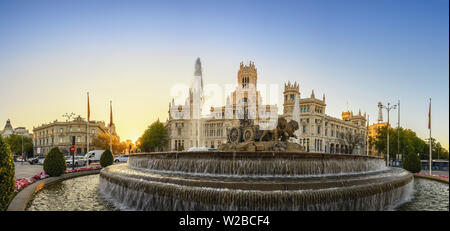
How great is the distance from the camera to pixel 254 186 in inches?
315

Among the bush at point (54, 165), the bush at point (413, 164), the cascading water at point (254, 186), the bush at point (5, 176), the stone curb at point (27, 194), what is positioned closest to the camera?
the bush at point (5, 176)

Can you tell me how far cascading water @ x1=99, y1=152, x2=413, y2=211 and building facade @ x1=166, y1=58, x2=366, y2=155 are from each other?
6378cm

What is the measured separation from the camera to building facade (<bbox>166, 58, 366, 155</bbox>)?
264ft

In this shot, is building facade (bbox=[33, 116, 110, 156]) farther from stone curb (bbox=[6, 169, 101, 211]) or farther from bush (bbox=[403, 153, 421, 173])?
bush (bbox=[403, 153, 421, 173])

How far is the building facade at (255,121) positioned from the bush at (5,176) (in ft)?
225

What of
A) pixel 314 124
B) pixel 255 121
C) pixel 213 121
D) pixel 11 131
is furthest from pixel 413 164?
pixel 11 131

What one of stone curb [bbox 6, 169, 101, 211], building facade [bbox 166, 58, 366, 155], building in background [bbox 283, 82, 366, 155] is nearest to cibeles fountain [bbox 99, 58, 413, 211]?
stone curb [bbox 6, 169, 101, 211]

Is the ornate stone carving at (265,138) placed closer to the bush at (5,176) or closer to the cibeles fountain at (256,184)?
the cibeles fountain at (256,184)

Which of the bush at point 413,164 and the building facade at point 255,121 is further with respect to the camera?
the building facade at point 255,121

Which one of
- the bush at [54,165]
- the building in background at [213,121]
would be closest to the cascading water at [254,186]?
the bush at [54,165]

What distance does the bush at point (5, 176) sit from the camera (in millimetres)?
7321

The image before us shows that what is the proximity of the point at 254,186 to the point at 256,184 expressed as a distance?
0.39 ft
